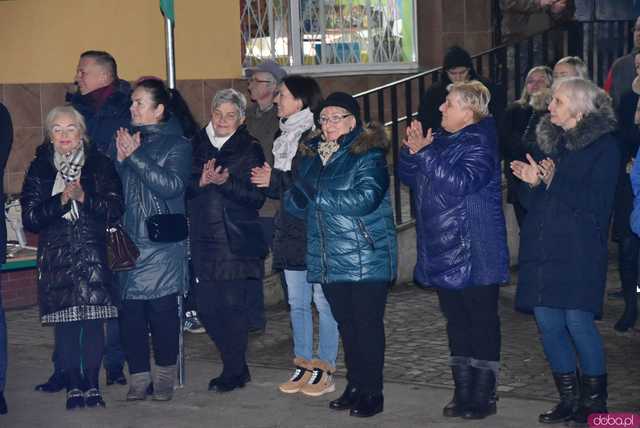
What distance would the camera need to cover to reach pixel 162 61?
42.1 ft

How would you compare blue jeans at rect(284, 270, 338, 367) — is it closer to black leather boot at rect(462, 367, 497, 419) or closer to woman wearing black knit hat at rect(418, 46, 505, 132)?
black leather boot at rect(462, 367, 497, 419)

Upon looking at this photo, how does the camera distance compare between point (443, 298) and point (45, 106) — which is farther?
point (45, 106)

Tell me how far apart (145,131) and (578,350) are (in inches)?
108

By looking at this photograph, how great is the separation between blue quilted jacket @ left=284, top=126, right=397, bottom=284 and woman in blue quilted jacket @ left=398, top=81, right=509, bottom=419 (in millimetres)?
186

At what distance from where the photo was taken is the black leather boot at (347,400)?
7.42 metres

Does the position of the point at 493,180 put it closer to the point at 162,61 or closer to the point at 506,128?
the point at 506,128

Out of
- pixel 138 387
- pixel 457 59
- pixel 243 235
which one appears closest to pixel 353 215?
pixel 243 235

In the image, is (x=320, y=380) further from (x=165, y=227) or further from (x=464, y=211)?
(x=464, y=211)

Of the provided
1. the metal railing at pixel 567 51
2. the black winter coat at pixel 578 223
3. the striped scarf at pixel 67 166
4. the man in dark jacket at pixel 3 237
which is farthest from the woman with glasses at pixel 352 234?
the metal railing at pixel 567 51

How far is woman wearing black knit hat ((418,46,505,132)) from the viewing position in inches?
400

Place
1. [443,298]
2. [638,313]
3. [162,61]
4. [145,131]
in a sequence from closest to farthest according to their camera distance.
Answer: [443,298] < [145,131] < [638,313] < [162,61]

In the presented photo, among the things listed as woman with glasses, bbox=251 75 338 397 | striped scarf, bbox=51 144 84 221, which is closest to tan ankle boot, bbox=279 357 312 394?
woman with glasses, bbox=251 75 338 397

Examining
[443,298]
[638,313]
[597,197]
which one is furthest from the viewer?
[638,313]

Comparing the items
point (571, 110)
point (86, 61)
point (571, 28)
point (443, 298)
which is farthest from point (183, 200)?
point (571, 28)
